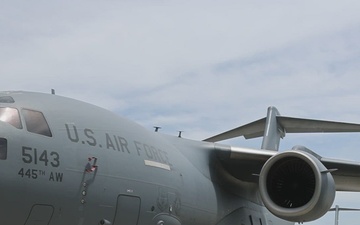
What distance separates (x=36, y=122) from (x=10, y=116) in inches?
12.4

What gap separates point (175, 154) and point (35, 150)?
3089mm

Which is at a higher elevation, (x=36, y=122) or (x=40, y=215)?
(x=36, y=122)

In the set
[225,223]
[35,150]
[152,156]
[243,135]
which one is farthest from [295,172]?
[35,150]

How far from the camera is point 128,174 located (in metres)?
7.52

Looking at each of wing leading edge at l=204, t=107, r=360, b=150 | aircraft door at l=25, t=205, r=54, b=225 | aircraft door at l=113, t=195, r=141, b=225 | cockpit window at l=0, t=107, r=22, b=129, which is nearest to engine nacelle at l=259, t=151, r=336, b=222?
aircraft door at l=113, t=195, r=141, b=225

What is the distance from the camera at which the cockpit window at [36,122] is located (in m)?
6.66

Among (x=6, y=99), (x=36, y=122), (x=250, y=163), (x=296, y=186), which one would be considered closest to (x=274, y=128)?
(x=250, y=163)

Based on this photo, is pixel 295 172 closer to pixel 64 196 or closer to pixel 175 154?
pixel 175 154

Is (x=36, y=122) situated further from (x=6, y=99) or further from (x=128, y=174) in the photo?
(x=128, y=174)

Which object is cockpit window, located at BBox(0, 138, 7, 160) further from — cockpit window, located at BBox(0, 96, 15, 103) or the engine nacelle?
the engine nacelle

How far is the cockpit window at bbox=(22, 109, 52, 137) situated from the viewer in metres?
6.66

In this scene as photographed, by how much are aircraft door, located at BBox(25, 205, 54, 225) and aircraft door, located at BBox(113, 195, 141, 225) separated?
3.42ft

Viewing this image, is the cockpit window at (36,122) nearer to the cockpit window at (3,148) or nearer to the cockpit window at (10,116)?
the cockpit window at (10,116)

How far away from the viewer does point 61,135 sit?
6879mm
